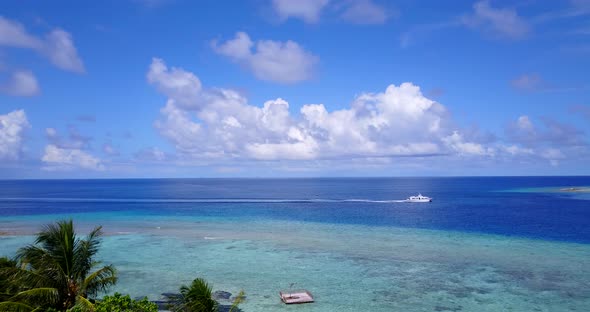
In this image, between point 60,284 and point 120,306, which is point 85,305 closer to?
point 60,284

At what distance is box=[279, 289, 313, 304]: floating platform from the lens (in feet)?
84.2

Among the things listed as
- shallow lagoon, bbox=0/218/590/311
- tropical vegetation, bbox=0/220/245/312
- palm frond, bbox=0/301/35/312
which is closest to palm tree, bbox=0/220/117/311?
tropical vegetation, bbox=0/220/245/312

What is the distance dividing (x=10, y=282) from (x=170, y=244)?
95.3ft

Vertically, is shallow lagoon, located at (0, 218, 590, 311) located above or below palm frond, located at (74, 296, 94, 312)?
below

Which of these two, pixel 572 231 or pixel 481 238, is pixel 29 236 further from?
pixel 572 231

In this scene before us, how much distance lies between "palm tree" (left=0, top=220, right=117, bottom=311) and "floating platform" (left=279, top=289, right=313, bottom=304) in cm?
1220

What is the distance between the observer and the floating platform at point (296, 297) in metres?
25.7

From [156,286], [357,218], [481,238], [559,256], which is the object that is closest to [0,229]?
[156,286]

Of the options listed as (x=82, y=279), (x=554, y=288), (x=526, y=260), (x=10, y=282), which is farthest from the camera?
(x=526, y=260)

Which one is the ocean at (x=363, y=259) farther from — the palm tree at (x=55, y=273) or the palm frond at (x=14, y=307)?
the palm frond at (x=14, y=307)

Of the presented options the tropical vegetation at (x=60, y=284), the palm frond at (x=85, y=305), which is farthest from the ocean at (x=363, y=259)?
the palm frond at (x=85, y=305)

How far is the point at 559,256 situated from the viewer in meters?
38.2

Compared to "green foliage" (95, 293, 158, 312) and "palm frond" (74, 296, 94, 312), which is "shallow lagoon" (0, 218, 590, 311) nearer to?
"green foliage" (95, 293, 158, 312)

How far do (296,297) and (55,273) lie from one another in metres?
14.7
